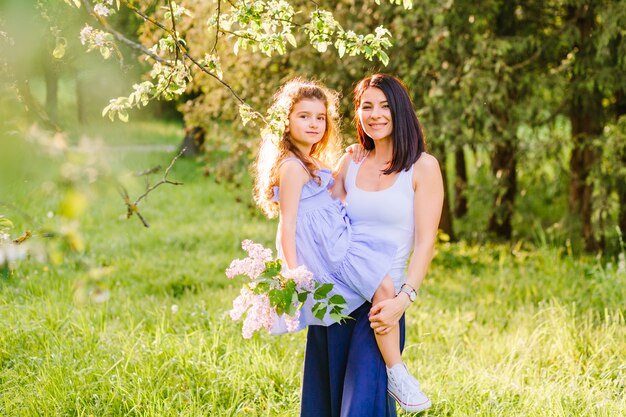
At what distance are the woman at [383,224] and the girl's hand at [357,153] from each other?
8 cm

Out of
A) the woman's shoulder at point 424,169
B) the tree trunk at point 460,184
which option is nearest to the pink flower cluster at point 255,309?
the woman's shoulder at point 424,169

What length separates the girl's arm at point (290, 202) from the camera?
273 cm

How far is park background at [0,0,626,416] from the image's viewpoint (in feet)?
5.31

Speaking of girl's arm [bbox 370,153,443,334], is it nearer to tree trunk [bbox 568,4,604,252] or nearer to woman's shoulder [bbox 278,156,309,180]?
woman's shoulder [bbox 278,156,309,180]

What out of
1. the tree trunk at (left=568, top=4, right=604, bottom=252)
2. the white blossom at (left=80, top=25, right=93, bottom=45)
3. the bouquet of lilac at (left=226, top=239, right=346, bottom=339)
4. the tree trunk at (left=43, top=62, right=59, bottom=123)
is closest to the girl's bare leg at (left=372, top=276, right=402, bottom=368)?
the bouquet of lilac at (left=226, top=239, right=346, bottom=339)

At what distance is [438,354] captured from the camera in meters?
4.49

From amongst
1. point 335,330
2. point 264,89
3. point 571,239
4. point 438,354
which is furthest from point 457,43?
point 335,330

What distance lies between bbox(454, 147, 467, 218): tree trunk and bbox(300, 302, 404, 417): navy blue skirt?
237 inches

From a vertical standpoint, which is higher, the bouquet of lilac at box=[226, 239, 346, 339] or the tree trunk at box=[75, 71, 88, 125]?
the tree trunk at box=[75, 71, 88, 125]

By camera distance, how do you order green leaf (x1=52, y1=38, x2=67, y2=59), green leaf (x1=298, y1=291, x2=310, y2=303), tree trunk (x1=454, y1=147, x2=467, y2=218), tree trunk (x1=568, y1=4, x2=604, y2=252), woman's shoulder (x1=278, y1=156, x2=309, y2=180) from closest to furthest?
green leaf (x1=52, y1=38, x2=67, y2=59)
green leaf (x1=298, y1=291, x2=310, y2=303)
woman's shoulder (x1=278, y1=156, x2=309, y2=180)
tree trunk (x1=568, y1=4, x2=604, y2=252)
tree trunk (x1=454, y1=147, x2=467, y2=218)

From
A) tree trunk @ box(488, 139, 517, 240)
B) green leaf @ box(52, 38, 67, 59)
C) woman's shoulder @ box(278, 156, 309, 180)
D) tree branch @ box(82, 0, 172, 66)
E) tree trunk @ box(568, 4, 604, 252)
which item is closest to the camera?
green leaf @ box(52, 38, 67, 59)

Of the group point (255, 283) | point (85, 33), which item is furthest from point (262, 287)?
point (85, 33)

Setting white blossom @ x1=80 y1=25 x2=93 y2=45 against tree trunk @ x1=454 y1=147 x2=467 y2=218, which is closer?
white blossom @ x1=80 y1=25 x2=93 y2=45

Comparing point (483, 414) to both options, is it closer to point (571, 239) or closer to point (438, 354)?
point (438, 354)
